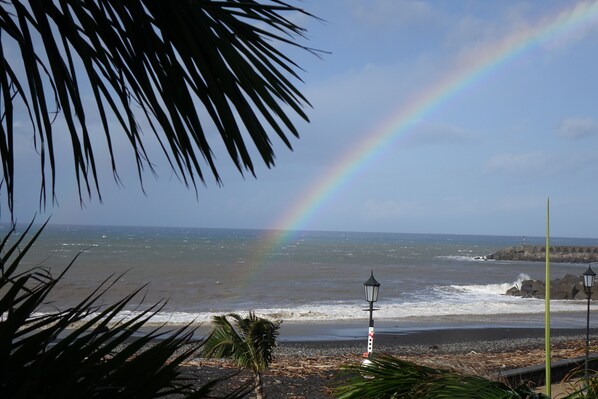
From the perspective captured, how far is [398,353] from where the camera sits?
16703 millimetres

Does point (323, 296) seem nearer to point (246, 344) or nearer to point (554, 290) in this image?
point (554, 290)

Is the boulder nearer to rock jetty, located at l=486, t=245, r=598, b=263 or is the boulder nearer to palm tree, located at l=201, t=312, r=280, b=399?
palm tree, located at l=201, t=312, r=280, b=399

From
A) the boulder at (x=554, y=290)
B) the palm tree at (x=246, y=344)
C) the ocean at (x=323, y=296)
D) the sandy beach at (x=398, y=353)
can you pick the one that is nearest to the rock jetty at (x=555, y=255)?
the ocean at (x=323, y=296)

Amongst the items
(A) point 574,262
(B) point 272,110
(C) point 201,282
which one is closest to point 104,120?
(B) point 272,110

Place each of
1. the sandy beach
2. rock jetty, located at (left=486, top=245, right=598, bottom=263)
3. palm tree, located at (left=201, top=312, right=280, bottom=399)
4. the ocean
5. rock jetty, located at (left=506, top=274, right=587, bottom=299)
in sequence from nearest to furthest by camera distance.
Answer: palm tree, located at (left=201, top=312, right=280, bottom=399) < the sandy beach < the ocean < rock jetty, located at (left=506, top=274, right=587, bottom=299) < rock jetty, located at (left=486, top=245, right=598, bottom=263)

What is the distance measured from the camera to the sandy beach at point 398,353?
36.0ft

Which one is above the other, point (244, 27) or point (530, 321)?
point (244, 27)

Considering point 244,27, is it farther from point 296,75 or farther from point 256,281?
point 256,281

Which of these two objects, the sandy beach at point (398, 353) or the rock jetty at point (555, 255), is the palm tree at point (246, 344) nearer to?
the sandy beach at point (398, 353)

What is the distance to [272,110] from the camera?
116 centimetres

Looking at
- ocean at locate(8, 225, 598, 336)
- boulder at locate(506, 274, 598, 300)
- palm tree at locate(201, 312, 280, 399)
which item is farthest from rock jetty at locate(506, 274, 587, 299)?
palm tree at locate(201, 312, 280, 399)

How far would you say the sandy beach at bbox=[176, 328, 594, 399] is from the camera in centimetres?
1098

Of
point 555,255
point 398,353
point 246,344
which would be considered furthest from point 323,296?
point 555,255

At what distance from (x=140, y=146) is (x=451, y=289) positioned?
133 ft
